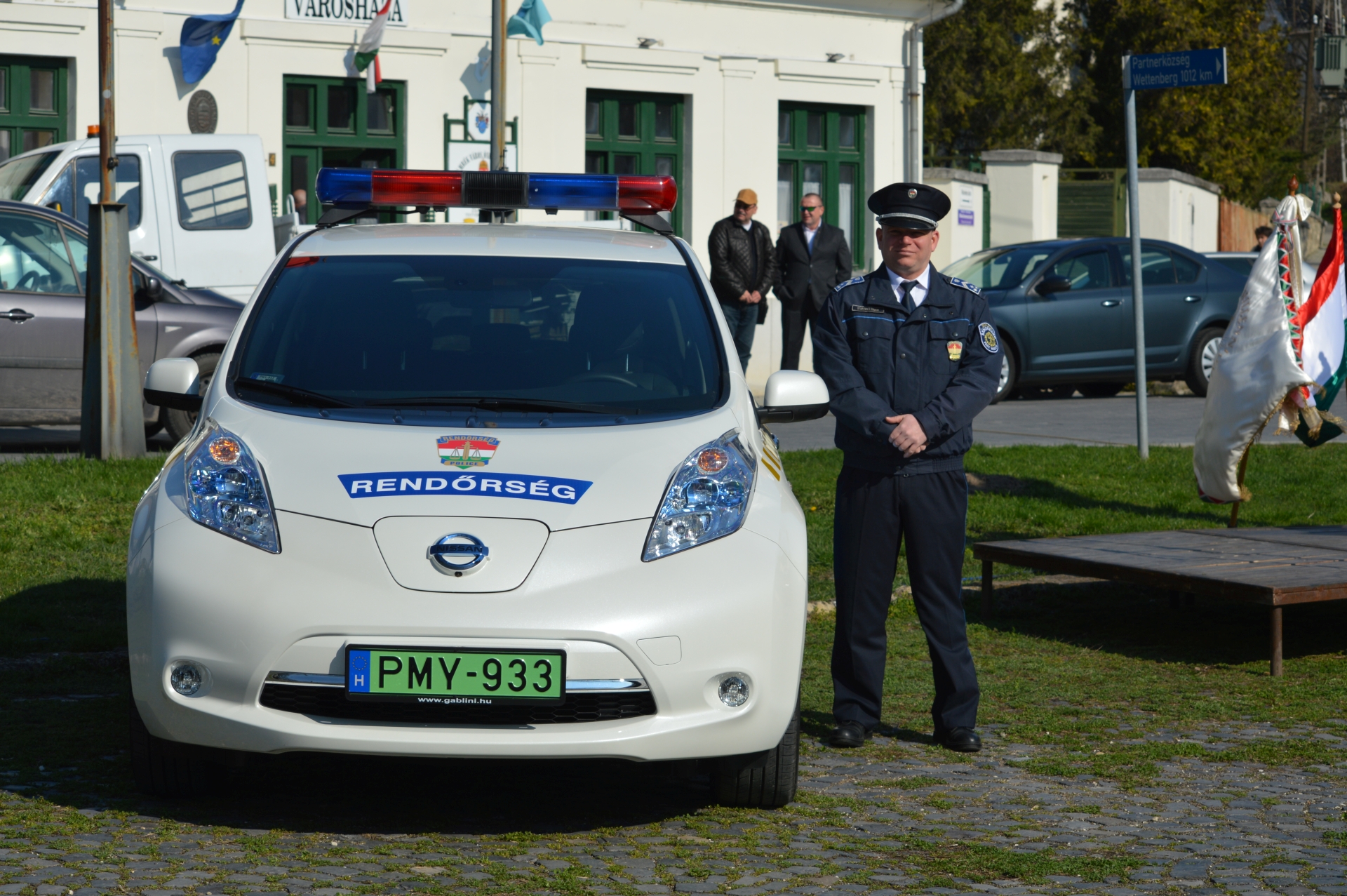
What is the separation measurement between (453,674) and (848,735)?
5.57 ft

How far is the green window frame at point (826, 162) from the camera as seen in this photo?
23359 mm

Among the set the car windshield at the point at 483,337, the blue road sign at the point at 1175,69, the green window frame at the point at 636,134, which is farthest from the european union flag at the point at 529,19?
the car windshield at the point at 483,337

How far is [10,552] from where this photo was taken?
27.7 ft

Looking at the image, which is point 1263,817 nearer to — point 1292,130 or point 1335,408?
point 1335,408

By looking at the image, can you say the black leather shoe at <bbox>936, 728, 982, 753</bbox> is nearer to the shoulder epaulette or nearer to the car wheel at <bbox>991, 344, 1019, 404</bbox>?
the shoulder epaulette

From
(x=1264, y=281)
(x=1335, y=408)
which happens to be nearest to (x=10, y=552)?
(x=1264, y=281)

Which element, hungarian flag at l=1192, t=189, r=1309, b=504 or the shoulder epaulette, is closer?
the shoulder epaulette

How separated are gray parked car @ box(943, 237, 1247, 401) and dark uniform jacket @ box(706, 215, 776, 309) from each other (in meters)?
2.64

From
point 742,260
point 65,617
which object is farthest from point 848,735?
point 742,260

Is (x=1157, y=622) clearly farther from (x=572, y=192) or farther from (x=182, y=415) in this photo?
(x=182, y=415)

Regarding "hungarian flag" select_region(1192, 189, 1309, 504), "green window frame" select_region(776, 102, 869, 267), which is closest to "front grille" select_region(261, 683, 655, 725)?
"hungarian flag" select_region(1192, 189, 1309, 504)

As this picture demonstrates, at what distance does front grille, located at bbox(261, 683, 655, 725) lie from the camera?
430 centimetres

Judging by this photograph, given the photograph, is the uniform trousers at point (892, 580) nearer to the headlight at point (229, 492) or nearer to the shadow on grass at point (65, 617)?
the headlight at point (229, 492)

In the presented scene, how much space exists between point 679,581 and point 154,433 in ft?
30.8
